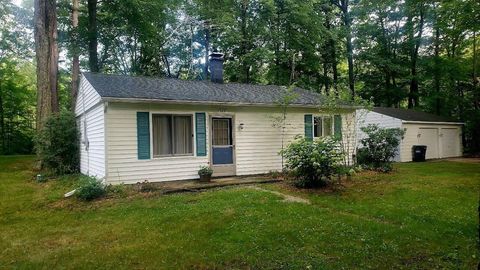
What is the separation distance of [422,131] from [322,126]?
8.59 meters

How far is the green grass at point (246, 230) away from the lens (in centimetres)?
417

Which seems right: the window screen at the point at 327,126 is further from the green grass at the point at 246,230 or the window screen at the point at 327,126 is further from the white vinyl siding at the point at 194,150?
the green grass at the point at 246,230

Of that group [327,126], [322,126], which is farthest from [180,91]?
[327,126]

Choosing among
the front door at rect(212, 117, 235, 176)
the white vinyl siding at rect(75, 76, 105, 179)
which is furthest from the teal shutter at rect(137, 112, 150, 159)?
the front door at rect(212, 117, 235, 176)

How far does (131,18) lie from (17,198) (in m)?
13.3

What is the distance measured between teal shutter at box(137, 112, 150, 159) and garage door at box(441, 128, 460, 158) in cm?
1689

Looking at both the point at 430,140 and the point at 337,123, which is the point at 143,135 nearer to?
the point at 337,123

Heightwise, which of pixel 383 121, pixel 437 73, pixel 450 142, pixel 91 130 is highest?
pixel 437 73

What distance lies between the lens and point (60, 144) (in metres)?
12.0

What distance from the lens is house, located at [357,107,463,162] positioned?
17.0m

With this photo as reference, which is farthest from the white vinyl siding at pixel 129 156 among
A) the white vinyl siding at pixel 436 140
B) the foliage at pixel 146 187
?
the white vinyl siding at pixel 436 140

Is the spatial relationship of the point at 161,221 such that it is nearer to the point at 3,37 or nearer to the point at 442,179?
the point at 442,179

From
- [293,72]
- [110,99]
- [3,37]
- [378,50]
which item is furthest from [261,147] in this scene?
[3,37]

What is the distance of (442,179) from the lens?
1005cm
